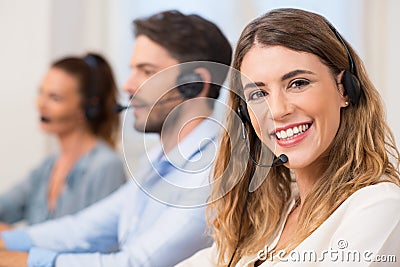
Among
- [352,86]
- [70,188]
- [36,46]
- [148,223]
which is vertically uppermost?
[352,86]

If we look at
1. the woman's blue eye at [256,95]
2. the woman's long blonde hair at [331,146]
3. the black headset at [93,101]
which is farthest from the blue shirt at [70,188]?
the woman's blue eye at [256,95]

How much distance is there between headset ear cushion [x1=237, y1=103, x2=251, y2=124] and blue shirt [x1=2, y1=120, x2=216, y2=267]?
10cm

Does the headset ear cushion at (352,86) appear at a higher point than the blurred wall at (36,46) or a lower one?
higher

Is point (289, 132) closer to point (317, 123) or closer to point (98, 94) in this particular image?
point (317, 123)

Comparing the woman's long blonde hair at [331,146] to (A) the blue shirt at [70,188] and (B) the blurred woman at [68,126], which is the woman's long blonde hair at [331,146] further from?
(B) the blurred woman at [68,126]

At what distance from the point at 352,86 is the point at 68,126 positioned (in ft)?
5.66

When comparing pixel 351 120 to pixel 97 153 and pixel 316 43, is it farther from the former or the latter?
pixel 97 153

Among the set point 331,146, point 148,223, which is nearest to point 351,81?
point 331,146

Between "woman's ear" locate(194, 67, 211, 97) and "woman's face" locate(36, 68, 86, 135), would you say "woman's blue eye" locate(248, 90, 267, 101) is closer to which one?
"woman's ear" locate(194, 67, 211, 97)

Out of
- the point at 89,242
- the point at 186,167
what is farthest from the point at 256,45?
the point at 89,242

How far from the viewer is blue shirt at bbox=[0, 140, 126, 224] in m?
2.46

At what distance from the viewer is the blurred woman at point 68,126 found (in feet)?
8.54

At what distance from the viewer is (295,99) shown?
1.10m

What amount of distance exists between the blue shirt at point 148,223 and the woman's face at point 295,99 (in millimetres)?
190
